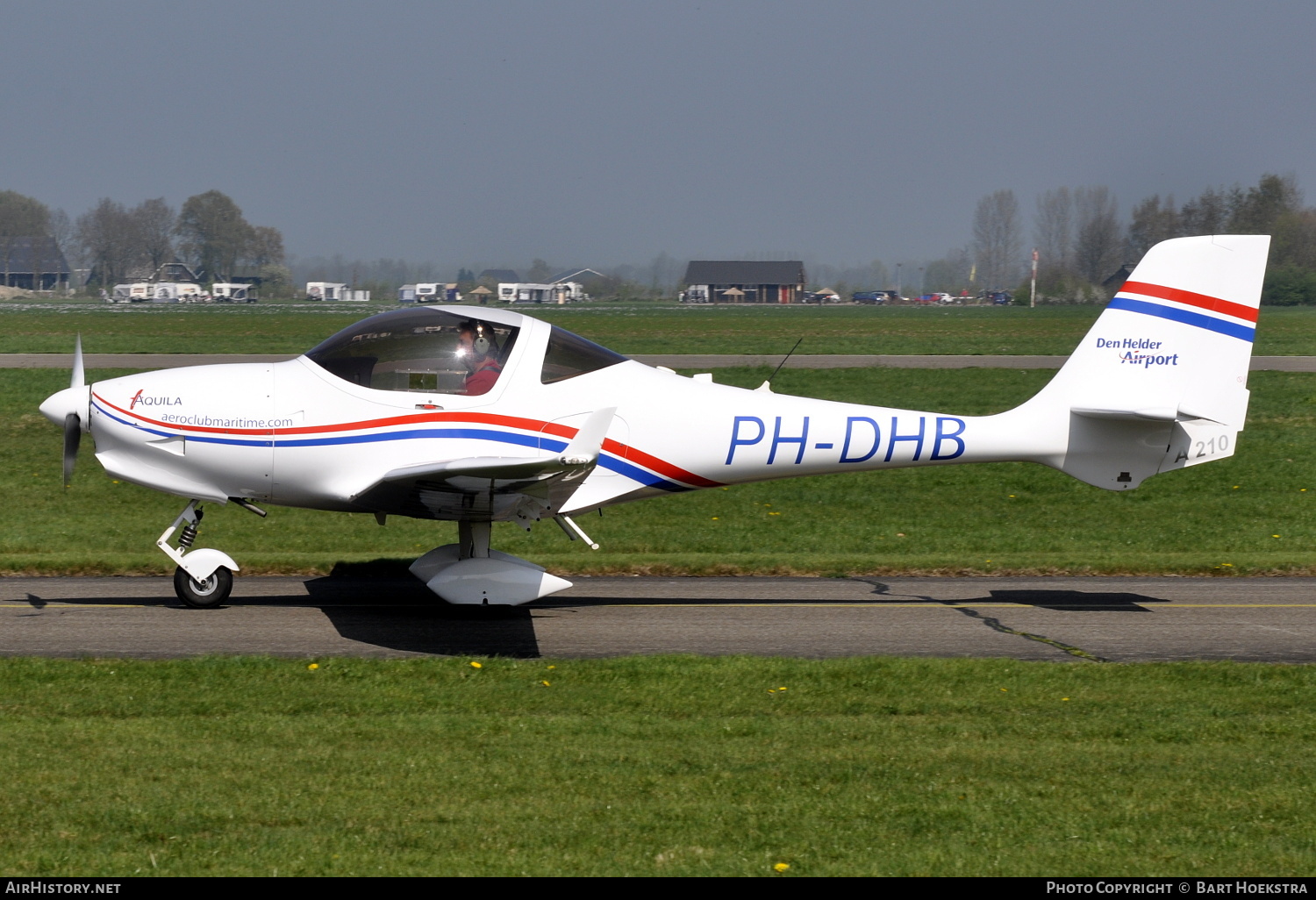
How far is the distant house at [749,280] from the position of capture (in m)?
95.1

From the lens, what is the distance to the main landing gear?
9727 mm

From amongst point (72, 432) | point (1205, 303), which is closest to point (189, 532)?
point (72, 432)


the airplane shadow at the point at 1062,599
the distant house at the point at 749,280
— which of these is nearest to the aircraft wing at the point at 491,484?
the airplane shadow at the point at 1062,599

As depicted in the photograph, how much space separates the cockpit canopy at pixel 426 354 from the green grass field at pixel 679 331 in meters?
19.3

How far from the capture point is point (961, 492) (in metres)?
16.1

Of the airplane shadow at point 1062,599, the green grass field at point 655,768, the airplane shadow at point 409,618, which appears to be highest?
the green grass field at point 655,768

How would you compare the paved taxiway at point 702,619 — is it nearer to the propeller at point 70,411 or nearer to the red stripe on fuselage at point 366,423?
the propeller at point 70,411

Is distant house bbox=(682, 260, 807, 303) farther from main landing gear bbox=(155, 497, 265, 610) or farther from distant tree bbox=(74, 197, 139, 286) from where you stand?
main landing gear bbox=(155, 497, 265, 610)

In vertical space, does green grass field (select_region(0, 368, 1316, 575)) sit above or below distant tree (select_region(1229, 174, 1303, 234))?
below

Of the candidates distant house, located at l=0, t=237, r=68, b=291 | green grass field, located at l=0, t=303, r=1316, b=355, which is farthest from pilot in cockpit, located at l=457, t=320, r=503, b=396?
distant house, located at l=0, t=237, r=68, b=291

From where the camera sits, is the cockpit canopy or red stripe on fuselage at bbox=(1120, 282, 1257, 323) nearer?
the cockpit canopy

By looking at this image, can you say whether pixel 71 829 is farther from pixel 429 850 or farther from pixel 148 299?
pixel 148 299

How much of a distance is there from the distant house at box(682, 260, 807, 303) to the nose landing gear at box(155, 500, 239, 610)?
8290 cm
